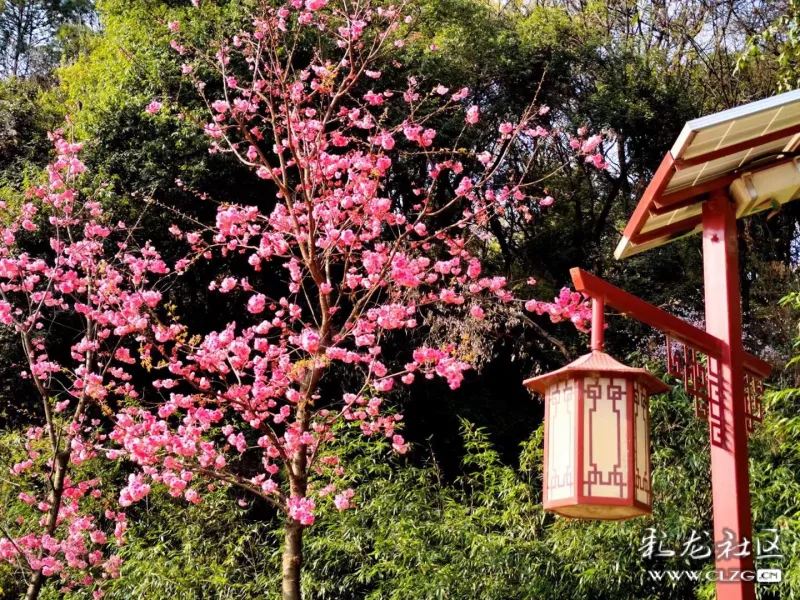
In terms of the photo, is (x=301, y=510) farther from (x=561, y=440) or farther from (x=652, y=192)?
(x=652, y=192)

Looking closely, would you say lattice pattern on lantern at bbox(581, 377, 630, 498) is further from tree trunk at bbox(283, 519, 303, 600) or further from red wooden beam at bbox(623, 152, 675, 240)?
tree trunk at bbox(283, 519, 303, 600)

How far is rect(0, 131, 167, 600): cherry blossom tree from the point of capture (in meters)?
4.80

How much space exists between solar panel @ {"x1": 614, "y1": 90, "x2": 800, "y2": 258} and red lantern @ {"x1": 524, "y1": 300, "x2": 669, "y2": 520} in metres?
0.45

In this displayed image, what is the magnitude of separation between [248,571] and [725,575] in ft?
13.7

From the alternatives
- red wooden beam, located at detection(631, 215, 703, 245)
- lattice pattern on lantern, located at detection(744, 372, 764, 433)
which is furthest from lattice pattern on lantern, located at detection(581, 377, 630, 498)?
red wooden beam, located at detection(631, 215, 703, 245)

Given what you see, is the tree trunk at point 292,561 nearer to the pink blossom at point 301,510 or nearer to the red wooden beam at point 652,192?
the pink blossom at point 301,510

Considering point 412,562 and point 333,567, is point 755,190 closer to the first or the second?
point 412,562

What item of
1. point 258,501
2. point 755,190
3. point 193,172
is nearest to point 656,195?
point 755,190

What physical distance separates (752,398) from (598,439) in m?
0.58

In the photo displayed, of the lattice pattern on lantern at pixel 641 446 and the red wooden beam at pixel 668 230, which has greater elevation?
the red wooden beam at pixel 668 230

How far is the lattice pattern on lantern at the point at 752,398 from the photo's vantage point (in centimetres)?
238

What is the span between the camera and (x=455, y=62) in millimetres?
8234

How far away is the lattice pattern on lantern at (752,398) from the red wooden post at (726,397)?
0.11m

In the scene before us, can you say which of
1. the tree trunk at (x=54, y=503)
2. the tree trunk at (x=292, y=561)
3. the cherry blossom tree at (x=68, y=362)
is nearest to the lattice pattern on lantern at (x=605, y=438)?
the tree trunk at (x=292, y=561)
